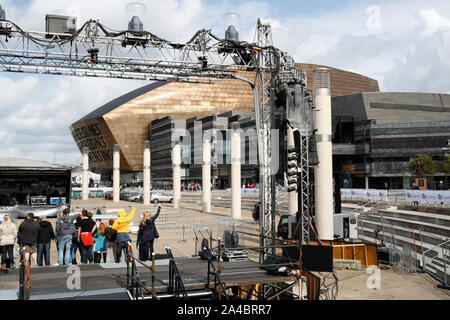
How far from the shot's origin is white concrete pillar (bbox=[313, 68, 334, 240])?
17953 mm

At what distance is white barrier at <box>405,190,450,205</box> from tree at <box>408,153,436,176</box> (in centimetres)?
3007

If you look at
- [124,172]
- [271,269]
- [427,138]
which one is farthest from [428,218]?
[124,172]

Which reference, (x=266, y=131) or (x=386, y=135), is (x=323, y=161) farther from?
(x=386, y=135)

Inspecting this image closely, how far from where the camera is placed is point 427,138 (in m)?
61.8

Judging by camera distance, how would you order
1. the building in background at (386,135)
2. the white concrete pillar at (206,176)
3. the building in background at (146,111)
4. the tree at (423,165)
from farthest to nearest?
the building in background at (146,111)
the building in background at (386,135)
the tree at (423,165)
the white concrete pillar at (206,176)

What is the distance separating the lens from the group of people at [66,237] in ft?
39.1

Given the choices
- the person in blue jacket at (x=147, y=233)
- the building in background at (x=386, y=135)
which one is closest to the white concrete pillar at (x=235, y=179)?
the person in blue jacket at (x=147, y=233)

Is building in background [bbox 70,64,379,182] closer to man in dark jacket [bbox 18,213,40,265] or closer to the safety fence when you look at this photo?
the safety fence

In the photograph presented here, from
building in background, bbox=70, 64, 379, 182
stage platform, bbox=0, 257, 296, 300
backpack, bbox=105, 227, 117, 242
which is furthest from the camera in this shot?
building in background, bbox=70, 64, 379, 182

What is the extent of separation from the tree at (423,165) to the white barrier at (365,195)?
2544 centimetres

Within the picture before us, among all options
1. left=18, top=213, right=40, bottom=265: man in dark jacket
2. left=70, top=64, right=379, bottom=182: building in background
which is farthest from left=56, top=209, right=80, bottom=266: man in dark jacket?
left=70, top=64, right=379, bottom=182: building in background

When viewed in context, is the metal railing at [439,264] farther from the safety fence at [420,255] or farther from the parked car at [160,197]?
the parked car at [160,197]
